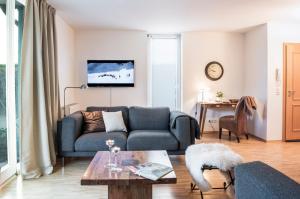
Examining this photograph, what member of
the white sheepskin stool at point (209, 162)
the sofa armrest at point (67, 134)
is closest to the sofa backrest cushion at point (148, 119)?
the sofa armrest at point (67, 134)

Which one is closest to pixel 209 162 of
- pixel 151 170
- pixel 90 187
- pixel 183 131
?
pixel 151 170

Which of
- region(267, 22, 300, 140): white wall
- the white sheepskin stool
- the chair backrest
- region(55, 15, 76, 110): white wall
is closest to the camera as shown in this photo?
the white sheepskin stool

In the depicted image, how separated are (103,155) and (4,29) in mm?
1961

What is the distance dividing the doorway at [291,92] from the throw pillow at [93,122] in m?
3.74

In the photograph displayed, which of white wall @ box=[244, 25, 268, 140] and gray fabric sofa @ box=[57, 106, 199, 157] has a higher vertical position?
white wall @ box=[244, 25, 268, 140]

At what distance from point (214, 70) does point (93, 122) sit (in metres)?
3.38

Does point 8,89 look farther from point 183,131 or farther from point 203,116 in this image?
point 203,116

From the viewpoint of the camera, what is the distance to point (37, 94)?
332 centimetres

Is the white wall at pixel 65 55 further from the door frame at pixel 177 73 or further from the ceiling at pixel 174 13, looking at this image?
the door frame at pixel 177 73

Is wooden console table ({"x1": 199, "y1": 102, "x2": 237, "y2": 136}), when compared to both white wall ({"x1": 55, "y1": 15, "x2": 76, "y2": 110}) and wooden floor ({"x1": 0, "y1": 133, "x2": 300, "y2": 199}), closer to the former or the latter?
wooden floor ({"x1": 0, "y1": 133, "x2": 300, "y2": 199})

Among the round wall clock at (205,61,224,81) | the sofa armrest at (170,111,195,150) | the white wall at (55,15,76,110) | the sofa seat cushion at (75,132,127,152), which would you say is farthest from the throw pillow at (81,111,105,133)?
the round wall clock at (205,61,224,81)

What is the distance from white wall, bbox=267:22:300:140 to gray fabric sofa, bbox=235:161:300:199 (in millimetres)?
4387

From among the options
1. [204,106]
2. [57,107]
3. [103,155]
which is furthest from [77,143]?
[204,106]

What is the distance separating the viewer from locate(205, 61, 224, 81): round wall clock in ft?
20.1
